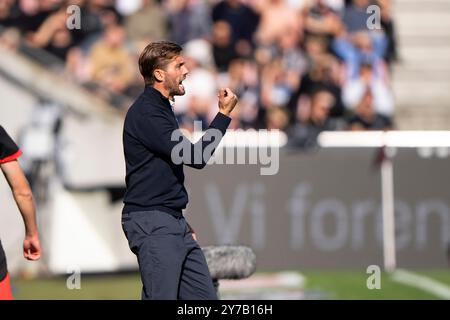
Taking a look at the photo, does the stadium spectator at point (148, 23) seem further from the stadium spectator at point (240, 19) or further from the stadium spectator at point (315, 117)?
the stadium spectator at point (315, 117)

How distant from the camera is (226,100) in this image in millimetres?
6242

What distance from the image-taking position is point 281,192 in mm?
Result: 13070

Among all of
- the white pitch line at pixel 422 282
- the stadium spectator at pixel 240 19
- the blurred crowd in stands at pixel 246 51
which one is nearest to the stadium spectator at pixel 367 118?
the blurred crowd in stands at pixel 246 51

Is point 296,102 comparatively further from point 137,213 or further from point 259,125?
point 137,213

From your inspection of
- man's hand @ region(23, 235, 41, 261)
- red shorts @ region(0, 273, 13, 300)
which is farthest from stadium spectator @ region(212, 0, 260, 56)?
red shorts @ region(0, 273, 13, 300)

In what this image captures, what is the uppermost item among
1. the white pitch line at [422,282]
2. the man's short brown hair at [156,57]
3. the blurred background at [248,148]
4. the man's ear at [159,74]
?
the man's short brown hair at [156,57]

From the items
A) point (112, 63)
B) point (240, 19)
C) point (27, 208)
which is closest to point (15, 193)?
point (27, 208)

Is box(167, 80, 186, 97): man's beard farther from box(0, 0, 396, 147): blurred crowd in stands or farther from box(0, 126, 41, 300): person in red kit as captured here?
box(0, 0, 396, 147): blurred crowd in stands

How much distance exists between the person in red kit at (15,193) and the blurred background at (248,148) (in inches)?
209

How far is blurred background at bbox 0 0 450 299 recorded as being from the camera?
1284cm

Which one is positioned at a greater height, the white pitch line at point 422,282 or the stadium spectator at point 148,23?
the stadium spectator at point 148,23

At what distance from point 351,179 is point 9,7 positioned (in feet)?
15.5

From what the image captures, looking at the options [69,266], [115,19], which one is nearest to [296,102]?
[115,19]

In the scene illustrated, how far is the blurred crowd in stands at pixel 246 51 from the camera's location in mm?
14008
